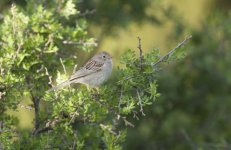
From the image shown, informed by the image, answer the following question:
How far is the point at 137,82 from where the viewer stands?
17.9 feet

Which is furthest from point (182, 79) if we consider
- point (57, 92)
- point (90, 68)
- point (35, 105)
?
point (57, 92)

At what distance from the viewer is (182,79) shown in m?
10.8

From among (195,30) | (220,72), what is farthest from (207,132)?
(195,30)

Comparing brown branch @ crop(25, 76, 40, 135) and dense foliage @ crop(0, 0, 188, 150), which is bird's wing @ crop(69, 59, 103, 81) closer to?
dense foliage @ crop(0, 0, 188, 150)

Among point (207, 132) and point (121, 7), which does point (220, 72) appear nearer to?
point (207, 132)

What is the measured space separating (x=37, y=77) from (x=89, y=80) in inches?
34.7

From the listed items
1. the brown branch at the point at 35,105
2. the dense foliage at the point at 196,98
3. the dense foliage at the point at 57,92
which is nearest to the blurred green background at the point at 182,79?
the dense foliage at the point at 196,98

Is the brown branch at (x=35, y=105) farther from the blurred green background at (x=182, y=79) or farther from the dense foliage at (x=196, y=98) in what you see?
the dense foliage at (x=196, y=98)

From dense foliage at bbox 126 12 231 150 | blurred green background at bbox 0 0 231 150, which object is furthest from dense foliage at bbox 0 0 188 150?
dense foliage at bbox 126 12 231 150

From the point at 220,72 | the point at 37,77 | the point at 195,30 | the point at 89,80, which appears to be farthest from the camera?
the point at 195,30

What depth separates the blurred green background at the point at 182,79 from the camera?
33.8ft

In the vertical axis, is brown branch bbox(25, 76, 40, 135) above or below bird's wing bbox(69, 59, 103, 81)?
below

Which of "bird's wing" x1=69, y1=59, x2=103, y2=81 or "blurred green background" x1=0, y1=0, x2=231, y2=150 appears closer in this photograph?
"bird's wing" x1=69, y1=59, x2=103, y2=81

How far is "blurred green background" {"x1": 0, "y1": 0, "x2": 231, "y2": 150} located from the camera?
33.8ft
